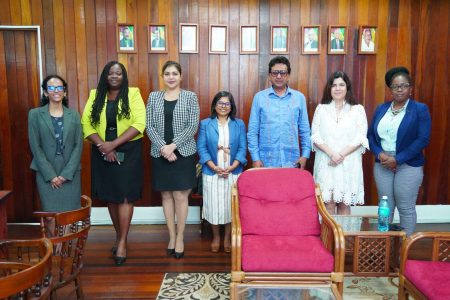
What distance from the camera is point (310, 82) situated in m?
4.01

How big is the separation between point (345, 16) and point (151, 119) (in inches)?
88.9

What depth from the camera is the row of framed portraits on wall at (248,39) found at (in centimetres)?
386

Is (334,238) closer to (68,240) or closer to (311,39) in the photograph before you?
(68,240)

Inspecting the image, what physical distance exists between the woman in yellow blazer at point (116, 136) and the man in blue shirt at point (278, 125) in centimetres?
92

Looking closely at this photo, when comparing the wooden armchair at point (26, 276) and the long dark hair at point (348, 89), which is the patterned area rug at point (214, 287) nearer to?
the wooden armchair at point (26, 276)

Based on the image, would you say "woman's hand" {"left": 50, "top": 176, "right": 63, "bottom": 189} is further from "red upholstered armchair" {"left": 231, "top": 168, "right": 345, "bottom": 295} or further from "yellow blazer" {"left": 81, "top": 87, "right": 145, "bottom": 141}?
"red upholstered armchair" {"left": 231, "top": 168, "right": 345, "bottom": 295}

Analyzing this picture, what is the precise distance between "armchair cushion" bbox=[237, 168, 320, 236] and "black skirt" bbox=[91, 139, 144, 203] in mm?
895

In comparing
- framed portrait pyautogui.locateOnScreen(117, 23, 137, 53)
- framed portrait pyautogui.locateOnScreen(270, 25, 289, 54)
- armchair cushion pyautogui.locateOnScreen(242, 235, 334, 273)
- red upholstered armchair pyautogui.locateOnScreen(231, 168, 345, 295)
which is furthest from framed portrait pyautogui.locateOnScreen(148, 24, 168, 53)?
armchair cushion pyautogui.locateOnScreen(242, 235, 334, 273)

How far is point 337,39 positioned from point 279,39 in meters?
0.58

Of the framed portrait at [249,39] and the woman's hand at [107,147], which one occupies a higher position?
the framed portrait at [249,39]

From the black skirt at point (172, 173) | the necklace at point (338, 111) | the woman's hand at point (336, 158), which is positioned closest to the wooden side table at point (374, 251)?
the woman's hand at point (336, 158)

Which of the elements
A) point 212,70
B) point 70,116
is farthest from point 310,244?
point 212,70

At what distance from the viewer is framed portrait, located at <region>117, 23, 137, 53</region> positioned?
151 inches

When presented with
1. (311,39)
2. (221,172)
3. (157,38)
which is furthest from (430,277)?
(157,38)
